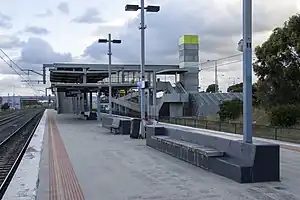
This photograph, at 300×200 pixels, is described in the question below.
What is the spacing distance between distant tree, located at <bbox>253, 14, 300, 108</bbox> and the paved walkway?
12989mm

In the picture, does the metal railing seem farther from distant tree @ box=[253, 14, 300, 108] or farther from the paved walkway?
the paved walkway

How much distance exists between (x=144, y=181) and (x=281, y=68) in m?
19.7

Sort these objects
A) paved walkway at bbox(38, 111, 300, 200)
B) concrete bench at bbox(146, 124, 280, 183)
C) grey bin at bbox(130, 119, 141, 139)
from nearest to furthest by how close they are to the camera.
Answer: paved walkway at bbox(38, 111, 300, 200) < concrete bench at bbox(146, 124, 280, 183) < grey bin at bbox(130, 119, 141, 139)

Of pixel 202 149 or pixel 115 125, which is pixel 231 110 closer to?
pixel 115 125

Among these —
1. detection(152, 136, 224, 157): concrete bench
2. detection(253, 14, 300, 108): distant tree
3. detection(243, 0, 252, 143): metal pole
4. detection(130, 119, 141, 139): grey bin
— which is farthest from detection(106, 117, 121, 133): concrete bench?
detection(243, 0, 252, 143): metal pole

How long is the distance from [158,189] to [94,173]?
2723mm

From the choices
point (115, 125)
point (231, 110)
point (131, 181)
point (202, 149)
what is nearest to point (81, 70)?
point (231, 110)

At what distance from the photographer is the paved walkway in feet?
27.9

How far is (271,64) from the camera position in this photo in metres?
27.9

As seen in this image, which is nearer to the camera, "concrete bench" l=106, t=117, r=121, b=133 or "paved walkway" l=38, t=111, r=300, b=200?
"paved walkway" l=38, t=111, r=300, b=200

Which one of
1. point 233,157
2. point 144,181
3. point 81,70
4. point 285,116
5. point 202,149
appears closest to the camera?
point 144,181

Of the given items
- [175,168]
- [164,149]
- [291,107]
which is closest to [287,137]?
[291,107]

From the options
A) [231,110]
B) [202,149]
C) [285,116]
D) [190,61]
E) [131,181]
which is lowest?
[131,181]

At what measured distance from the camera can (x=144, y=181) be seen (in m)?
9.98
